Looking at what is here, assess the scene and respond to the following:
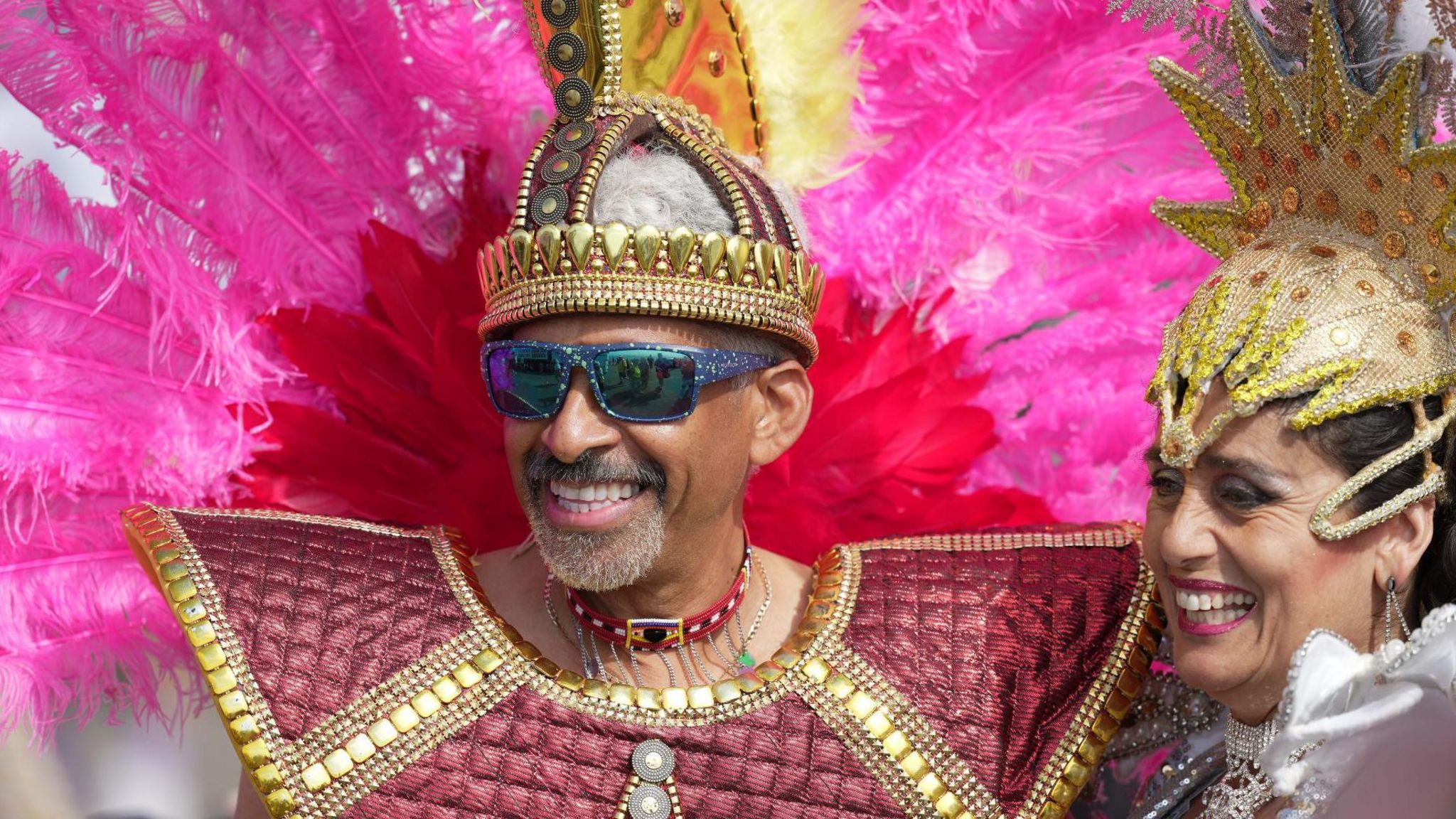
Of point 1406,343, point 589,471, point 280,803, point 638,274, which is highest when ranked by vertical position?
point 1406,343

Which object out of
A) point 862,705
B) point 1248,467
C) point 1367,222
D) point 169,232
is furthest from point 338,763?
point 1367,222

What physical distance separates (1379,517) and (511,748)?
1.58m

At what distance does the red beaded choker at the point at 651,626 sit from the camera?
303 centimetres

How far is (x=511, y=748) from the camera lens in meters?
2.83

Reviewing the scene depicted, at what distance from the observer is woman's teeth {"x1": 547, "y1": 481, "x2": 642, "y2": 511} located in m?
2.88

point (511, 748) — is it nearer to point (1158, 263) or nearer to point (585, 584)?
Answer: point (585, 584)

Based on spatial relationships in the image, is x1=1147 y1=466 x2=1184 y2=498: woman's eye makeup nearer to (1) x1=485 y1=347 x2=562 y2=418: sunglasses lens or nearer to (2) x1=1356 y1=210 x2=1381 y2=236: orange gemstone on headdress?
(2) x1=1356 y1=210 x2=1381 y2=236: orange gemstone on headdress

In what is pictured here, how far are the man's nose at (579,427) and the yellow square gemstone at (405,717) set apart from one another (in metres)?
0.55

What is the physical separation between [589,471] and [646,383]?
197 millimetres

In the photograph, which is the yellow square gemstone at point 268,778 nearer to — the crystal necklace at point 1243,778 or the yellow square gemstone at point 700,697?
the yellow square gemstone at point 700,697

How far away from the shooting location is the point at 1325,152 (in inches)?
101

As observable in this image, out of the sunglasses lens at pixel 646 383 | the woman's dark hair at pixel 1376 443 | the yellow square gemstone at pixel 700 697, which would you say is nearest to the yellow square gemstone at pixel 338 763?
the yellow square gemstone at pixel 700 697

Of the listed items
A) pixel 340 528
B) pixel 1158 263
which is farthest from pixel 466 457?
pixel 1158 263

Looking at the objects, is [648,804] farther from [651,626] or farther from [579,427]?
[579,427]
